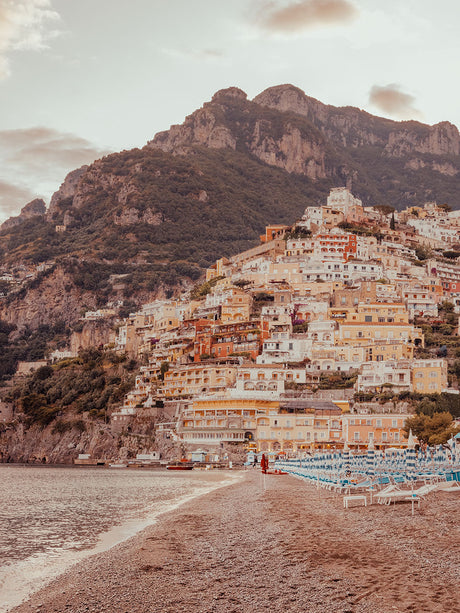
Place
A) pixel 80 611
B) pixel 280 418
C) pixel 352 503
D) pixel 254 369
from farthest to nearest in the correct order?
1. pixel 254 369
2. pixel 280 418
3. pixel 352 503
4. pixel 80 611

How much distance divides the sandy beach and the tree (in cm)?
3650

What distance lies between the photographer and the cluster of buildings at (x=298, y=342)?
84.6m

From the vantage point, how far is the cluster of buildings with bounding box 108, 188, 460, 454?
84562 millimetres

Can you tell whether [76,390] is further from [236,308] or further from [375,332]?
[375,332]

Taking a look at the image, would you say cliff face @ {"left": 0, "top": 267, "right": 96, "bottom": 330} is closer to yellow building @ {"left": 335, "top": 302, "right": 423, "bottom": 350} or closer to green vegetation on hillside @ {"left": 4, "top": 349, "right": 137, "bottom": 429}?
green vegetation on hillside @ {"left": 4, "top": 349, "right": 137, "bottom": 429}

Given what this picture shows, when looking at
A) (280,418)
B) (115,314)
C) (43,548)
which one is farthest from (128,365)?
(43,548)

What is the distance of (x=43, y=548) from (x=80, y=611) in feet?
33.0

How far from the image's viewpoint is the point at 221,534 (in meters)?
23.4

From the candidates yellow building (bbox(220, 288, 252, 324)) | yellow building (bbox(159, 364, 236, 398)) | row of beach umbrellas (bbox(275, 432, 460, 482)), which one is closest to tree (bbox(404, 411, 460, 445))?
row of beach umbrellas (bbox(275, 432, 460, 482))

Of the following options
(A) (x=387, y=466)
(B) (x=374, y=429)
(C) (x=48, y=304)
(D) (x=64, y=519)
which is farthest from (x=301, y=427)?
(C) (x=48, y=304)

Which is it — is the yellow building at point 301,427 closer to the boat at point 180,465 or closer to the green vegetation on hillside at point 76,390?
the boat at point 180,465

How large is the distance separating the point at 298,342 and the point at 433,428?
113 feet

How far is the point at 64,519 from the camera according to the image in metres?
32.8

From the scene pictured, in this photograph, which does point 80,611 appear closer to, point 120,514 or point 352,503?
point 352,503
